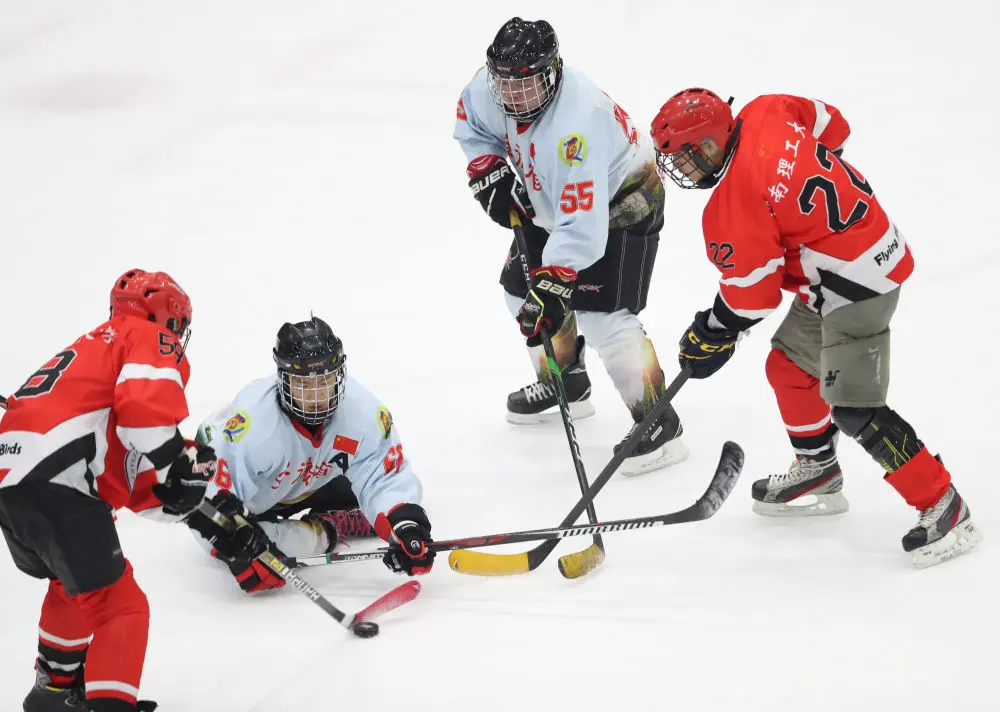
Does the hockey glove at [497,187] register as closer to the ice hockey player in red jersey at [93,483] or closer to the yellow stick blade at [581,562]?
the yellow stick blade at [581,562]

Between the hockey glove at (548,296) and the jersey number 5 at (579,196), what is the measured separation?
181mm

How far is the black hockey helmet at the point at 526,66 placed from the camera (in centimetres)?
325

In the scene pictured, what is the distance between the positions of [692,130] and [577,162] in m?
0.58

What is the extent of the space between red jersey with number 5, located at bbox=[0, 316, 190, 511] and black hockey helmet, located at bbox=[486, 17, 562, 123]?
131cm

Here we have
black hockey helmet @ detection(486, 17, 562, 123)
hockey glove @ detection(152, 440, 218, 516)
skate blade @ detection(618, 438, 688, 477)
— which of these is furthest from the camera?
skate blade @ detection(618, 438, 688, 477)

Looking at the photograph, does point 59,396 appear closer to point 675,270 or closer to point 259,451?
point 259,451

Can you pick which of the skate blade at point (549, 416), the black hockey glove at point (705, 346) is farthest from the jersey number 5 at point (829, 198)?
the skate blade at point (549, 416)

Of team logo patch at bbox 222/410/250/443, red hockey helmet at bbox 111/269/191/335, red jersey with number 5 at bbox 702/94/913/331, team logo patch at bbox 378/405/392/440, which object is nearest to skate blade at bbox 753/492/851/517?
red jersey with number 5 at bbox 702/94/913/331

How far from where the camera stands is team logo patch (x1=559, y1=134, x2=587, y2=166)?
3277 mm

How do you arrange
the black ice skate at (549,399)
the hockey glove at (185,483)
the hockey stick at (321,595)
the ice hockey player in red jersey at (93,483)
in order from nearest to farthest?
the ice hockey player in red jersey at (93,483) < the hockey glove at (185,483) < the hockey stick at (321,595) < the black ice skate at (549,399)

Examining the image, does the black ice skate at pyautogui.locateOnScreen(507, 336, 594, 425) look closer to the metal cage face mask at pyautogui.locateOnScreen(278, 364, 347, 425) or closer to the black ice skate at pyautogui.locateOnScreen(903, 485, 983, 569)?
the metal cage face mask at pyautogui.locateOnScreen(278, 364, 347, 425)

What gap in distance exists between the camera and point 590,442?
3.87 metres

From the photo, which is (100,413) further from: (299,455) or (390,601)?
(390,601)

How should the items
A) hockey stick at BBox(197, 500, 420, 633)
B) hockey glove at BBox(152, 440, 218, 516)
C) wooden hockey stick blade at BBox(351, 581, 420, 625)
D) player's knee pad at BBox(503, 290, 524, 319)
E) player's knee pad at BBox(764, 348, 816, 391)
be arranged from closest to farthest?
hockey glove at BBox(152, 440, 218, 516)
hockey stick at BBox(197, 500, 420, 633)
wooden hockey stick blade at BBox(351, 581, 420, 625)
player's knee pad at BBox(764, 348, 816, 391)
player's knee pad at BBox(503, 290, 524, 319)
